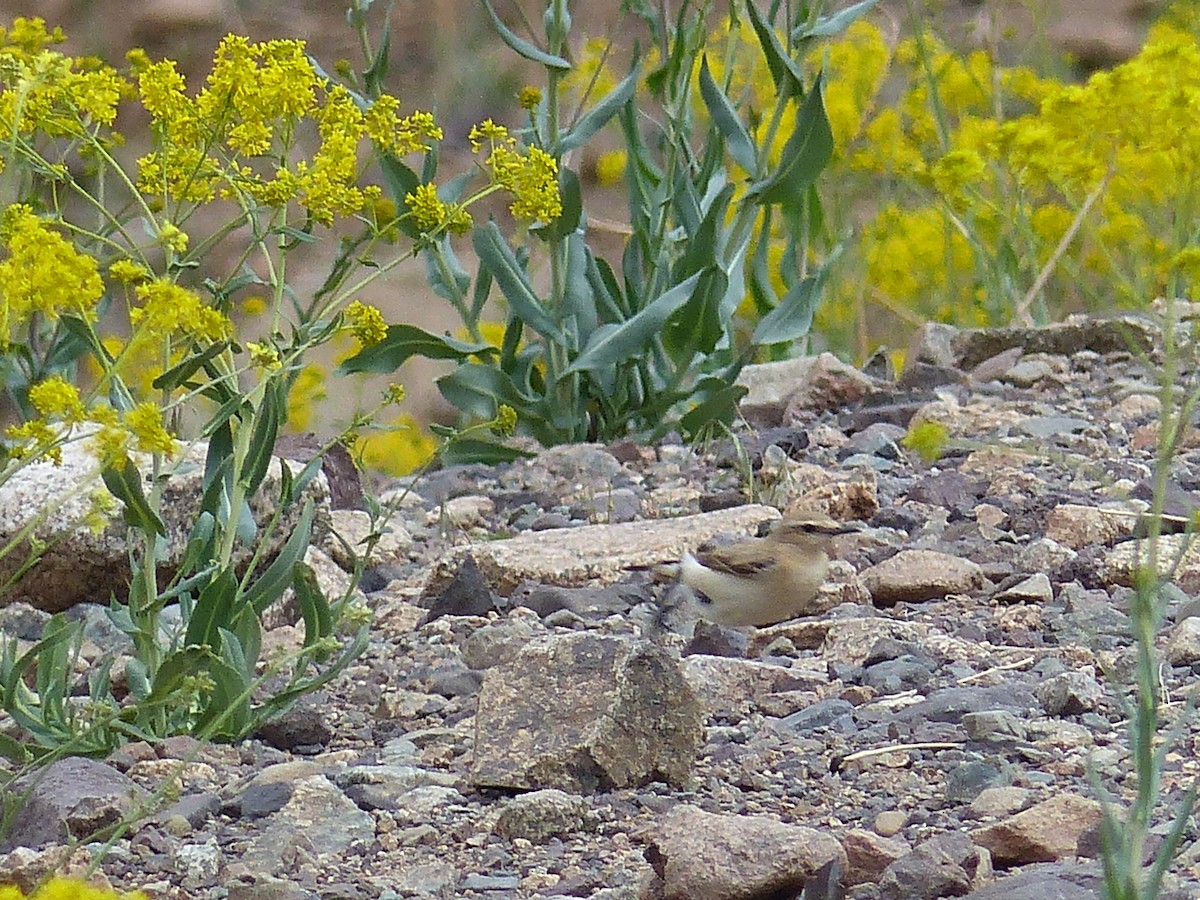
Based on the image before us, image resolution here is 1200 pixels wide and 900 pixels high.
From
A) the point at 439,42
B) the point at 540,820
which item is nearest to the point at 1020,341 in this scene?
the point at 540,820

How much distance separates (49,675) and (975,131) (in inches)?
167

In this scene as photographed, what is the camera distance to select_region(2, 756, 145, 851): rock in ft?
7.39

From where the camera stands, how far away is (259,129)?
2523mm

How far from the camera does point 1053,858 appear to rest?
6.55ft

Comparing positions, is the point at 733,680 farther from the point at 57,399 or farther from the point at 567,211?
the point at 567,211

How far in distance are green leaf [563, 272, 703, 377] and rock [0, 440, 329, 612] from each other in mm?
1030

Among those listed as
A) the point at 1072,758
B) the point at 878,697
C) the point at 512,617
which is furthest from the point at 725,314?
the point at 1072,758

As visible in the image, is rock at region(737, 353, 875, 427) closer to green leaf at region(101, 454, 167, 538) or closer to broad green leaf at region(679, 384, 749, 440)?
broad green leaf at region(679, 384, 749, 440)

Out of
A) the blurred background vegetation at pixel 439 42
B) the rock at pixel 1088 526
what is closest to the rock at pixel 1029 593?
the rock at pixel 1088 526

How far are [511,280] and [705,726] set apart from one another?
188 centimetres

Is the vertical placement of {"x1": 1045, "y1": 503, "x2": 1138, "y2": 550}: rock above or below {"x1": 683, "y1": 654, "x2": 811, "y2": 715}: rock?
above

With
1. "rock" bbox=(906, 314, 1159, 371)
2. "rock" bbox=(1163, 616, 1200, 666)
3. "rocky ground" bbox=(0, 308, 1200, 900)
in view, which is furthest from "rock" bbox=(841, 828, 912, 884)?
"rock" bbox=(906, 314, 1159, 371)

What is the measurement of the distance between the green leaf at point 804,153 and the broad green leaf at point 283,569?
179 centimetres

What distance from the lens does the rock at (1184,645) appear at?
2629mm
